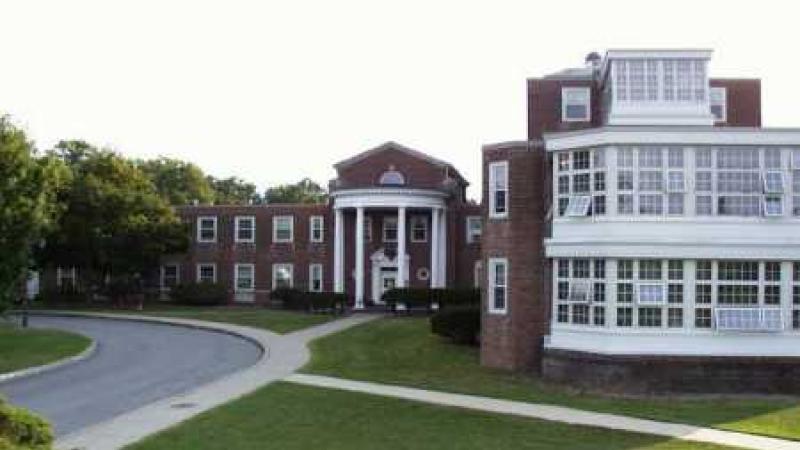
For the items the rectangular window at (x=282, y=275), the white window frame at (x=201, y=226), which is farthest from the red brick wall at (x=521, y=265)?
the white window frame at (x=201, y=226)

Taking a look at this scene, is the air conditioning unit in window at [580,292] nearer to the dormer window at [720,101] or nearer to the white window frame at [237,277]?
the dormer window at [720,101]

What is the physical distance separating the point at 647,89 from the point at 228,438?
16.1 metres

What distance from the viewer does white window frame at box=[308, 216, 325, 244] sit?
181 ft

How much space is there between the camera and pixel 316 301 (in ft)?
158

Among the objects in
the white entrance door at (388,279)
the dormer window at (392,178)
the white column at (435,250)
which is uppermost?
the dormer window at (392,178)

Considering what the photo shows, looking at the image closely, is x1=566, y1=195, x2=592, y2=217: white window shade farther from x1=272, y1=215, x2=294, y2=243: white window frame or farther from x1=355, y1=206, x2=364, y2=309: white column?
x1=272, y1=215, x2=294, y2=243: white window frame

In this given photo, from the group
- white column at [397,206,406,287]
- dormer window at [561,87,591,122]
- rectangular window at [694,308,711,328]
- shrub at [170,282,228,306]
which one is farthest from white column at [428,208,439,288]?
rectangular window at [694,308,711,328]

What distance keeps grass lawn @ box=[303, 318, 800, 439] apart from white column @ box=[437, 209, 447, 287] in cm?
1363

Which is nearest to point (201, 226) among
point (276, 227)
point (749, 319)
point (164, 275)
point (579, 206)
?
point (164, 275)

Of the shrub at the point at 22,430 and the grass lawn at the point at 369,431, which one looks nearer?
the shrub at the point at 22,430

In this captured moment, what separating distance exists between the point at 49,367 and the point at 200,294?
26.5 metres

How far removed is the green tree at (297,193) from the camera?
9744 centimetres

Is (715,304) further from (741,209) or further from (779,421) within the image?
(779,421)

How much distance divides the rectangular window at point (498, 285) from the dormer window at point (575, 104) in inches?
260
